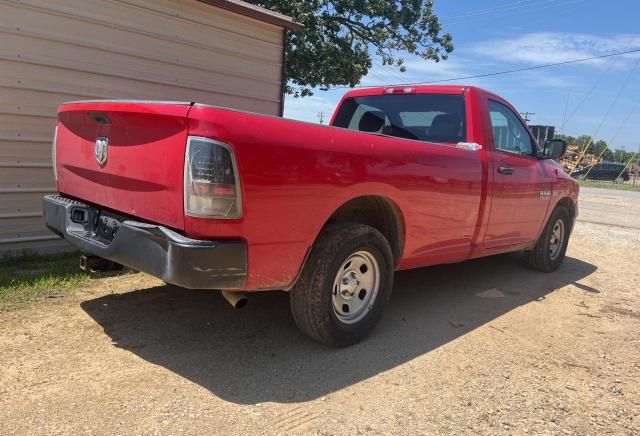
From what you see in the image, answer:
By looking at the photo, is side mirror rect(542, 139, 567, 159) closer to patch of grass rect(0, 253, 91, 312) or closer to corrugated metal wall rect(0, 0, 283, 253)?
corrugated metal wall rect(0, 0, 283, 253)

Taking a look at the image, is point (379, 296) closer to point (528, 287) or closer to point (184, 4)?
point (528, 287)

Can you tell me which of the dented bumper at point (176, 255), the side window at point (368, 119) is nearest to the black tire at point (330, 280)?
the dented bumper at point (176, 255)

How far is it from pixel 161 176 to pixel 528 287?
172 inches

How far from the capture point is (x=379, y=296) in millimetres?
3883

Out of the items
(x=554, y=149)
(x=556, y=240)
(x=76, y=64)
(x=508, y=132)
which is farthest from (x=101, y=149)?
(x=556, y=240)

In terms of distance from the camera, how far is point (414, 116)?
517 centimetres

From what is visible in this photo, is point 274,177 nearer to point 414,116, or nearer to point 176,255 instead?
point 176,255

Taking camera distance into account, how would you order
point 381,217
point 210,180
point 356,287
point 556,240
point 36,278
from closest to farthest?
point 210,180
point 356,287
point 381,217
point 36,278
point 556,240

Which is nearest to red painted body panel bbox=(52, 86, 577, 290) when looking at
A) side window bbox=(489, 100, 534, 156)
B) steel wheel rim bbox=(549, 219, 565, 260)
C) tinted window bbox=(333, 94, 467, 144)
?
tinted window bbox=(333, 94, 467, 144)

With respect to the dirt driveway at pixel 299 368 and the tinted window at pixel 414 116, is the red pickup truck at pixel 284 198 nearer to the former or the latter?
the tinted window at pixel 414 116

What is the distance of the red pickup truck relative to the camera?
2758 millimetres

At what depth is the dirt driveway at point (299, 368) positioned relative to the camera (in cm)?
279

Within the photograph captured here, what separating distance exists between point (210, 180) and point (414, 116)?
2979mm

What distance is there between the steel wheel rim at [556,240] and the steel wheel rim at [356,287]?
11.4 ft
